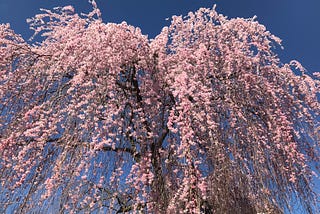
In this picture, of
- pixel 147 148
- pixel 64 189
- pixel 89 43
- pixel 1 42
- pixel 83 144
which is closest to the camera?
pixel 64 189

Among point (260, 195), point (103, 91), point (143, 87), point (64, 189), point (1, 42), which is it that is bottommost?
point (64, 189)

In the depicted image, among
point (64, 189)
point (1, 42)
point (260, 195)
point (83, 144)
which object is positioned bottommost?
point (64, 189)

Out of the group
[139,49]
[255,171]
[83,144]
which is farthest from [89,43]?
[255,171]

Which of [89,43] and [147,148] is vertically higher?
[89,43]

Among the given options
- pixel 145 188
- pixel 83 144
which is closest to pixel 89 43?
pixel 83 144

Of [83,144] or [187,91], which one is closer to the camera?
[83,144]

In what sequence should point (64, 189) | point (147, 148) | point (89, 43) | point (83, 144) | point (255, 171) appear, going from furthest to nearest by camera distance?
point (89, 43), point (147, 148), point (255, 171), point (83, 144), point (64, 189)

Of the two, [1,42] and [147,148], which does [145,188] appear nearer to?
[147,148]

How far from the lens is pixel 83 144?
10.4ft

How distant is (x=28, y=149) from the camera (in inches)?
137

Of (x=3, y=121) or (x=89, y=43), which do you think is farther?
(x=89, y=43)

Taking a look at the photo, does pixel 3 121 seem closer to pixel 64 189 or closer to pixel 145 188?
pixel 64 189

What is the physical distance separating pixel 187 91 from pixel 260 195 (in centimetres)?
122

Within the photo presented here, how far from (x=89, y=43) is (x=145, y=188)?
1861 millimetres
